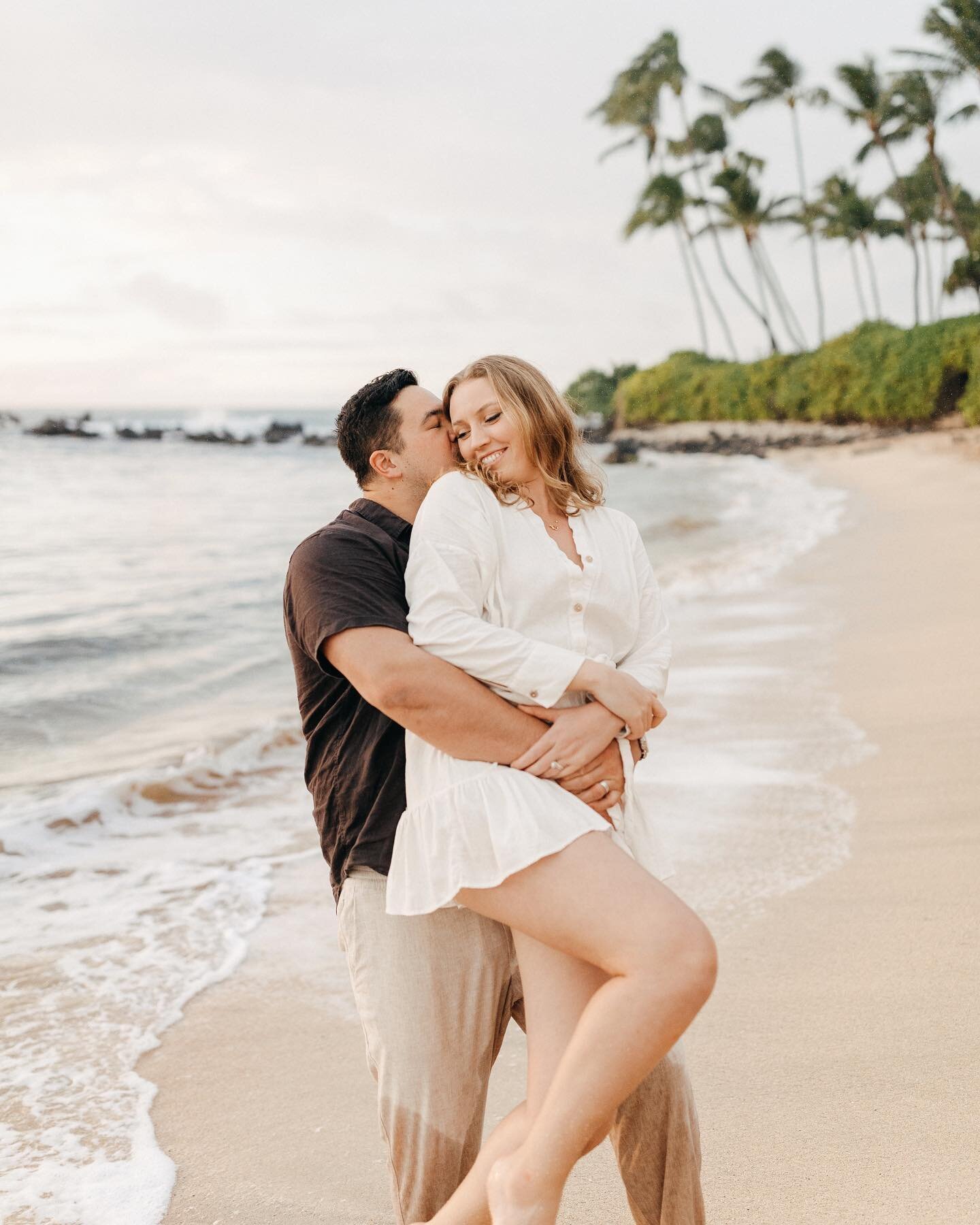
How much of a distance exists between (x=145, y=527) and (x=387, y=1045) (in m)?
19.7

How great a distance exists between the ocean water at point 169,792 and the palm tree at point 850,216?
37418mm

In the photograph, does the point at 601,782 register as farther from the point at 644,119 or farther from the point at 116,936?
the point at 644,119

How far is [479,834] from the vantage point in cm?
214

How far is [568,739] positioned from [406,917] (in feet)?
1.77

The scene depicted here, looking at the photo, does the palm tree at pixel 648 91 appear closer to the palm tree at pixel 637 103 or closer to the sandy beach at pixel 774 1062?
the palm tree at pixel 637 103

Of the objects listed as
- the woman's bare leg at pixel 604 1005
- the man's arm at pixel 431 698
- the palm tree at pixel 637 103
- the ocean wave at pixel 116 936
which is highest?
the palm tree at pixel 637 103

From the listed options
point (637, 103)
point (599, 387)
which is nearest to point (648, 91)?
point (637, 103)

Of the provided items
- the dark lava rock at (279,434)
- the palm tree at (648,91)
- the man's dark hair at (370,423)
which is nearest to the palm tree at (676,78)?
the palm tree at (648,91)

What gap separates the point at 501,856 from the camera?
2.09 meters

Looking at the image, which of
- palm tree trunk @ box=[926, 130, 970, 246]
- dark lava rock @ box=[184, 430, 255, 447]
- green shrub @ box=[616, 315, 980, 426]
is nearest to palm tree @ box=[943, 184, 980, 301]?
palm tree trunk @ box=[926, 130, 970, 246]

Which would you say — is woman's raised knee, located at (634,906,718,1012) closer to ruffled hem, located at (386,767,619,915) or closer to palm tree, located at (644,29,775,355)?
ruffled hem, located at (386,767,619,915)

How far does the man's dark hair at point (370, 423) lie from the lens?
8.93 feet

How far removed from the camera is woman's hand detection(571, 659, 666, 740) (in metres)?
2.32

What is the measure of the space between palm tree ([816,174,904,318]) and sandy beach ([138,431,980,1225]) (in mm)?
47181
